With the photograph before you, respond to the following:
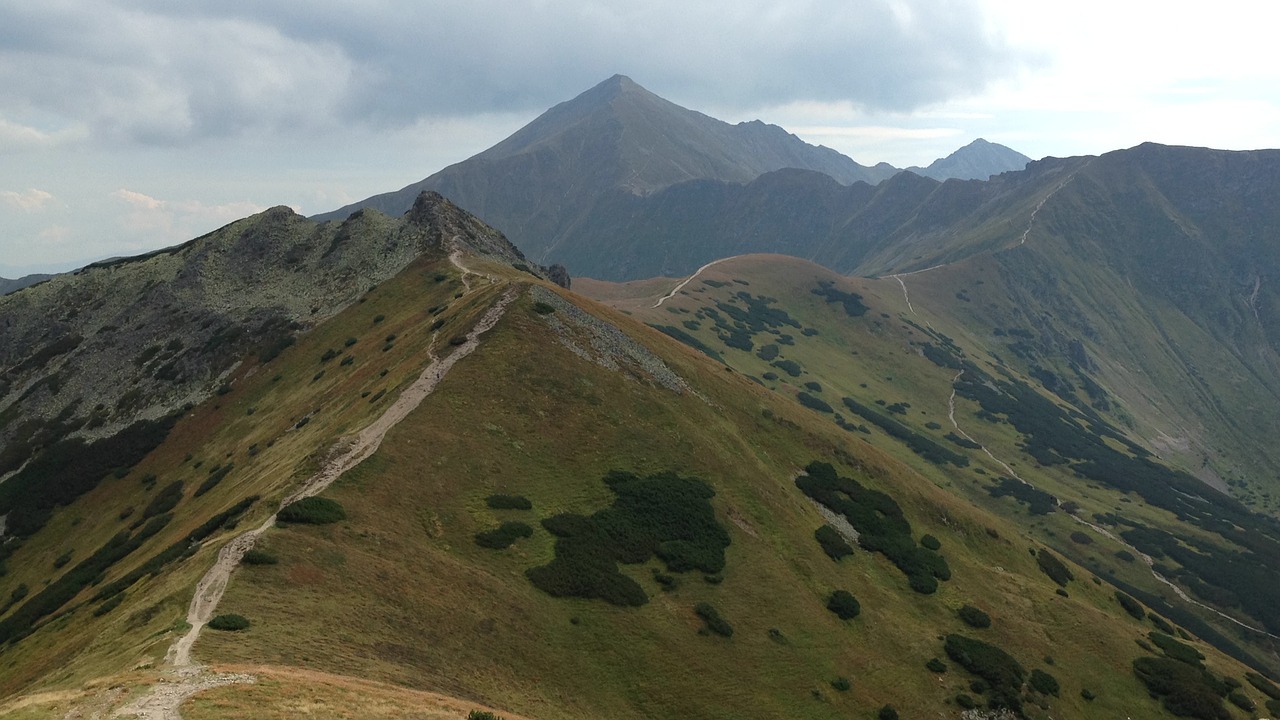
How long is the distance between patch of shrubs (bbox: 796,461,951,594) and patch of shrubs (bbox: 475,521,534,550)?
1313 inches

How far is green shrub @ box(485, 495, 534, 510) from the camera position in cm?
5040

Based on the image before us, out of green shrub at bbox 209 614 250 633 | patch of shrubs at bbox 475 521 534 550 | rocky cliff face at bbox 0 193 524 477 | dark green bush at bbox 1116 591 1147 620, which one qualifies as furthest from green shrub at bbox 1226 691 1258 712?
rocky cliff face at bbox 0 193 524 477

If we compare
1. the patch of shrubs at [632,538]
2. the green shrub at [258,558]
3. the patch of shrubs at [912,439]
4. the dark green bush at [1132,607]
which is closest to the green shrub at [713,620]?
the patch of shrubs at [632,538]

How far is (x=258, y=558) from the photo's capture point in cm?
3666

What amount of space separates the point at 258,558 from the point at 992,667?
5376 cm

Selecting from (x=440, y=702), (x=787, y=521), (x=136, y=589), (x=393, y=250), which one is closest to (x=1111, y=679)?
(x=787, y=521)

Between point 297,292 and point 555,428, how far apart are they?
3245 inches

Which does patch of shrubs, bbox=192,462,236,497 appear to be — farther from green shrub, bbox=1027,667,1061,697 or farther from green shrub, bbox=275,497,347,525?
green shrub, bbox=1027,667,1061,697

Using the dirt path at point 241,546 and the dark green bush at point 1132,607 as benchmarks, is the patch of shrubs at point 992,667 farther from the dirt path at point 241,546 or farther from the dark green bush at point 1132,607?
the dirt path at point 241,546

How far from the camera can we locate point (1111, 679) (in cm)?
5797

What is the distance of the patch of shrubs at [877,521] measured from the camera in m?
63.9

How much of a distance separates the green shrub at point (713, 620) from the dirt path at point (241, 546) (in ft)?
90.3

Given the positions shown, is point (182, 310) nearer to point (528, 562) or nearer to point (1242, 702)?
point (528, 562)

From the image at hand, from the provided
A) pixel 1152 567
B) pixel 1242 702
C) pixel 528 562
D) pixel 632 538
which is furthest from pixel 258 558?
pixel 1152 567
